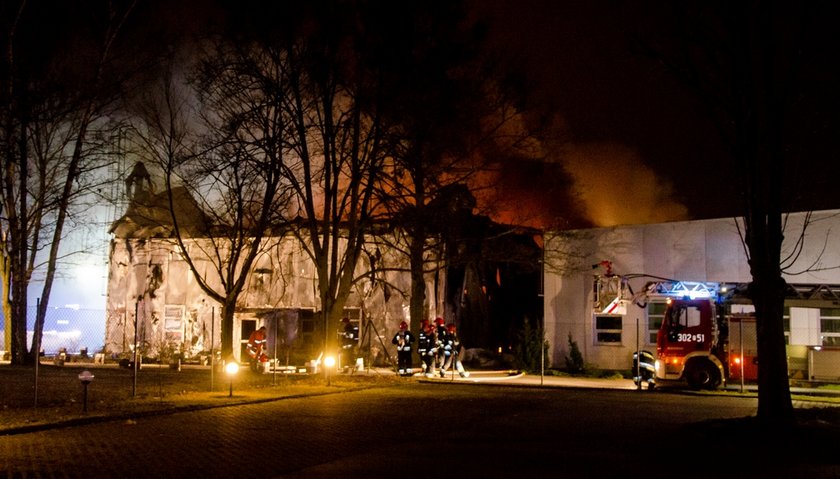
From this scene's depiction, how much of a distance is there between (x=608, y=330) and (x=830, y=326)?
7.08m

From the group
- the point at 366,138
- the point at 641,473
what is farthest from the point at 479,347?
the point at 641,473

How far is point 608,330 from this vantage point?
2811 cm

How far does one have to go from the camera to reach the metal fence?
28.1 m

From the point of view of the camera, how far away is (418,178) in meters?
25.4

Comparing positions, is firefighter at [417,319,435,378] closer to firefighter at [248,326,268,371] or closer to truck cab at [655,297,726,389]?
firefighter at [248,326,268,371]

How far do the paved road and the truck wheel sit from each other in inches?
149

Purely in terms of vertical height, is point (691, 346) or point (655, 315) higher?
point (655, 315)

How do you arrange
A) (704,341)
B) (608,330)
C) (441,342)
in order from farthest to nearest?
(608,330), (441,342), (704,341)

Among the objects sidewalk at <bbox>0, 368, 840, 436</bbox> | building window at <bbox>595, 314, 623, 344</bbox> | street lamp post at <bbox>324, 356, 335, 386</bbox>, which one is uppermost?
building window at <bbox>595, 314, 623, 344</bbox>

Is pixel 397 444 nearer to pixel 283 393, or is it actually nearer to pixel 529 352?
pixel 283 393

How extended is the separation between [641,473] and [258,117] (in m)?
15.8

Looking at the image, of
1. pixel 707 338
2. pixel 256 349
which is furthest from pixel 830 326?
pixel 256 349

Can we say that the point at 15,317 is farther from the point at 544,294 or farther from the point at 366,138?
the point at 544,294

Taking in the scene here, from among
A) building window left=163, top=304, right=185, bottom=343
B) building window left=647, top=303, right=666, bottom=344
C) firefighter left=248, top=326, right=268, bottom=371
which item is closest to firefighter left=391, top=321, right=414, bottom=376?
firefighter left=248, top=326, right=268, bottom=371
